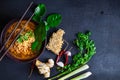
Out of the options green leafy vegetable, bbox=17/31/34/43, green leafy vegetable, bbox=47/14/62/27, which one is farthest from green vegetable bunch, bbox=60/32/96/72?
green leafy vegetable, bbox=17/31/34/43

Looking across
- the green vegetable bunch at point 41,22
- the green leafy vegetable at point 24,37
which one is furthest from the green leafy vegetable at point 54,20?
the green leafy vegetable at point 24,37

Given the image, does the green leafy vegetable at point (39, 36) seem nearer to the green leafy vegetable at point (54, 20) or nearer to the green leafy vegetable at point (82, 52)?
the green leafy vegetable at point (54, 20)

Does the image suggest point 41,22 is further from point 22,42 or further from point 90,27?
point 90,27

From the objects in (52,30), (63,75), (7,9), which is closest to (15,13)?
(7,9)

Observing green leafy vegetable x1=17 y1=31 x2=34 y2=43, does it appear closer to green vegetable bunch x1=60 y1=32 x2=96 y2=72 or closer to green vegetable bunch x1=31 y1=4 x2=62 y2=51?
green vegetable bunch x1=31 y1=4 x2=62 y2=51

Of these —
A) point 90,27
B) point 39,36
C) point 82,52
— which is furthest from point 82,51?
point 39,36

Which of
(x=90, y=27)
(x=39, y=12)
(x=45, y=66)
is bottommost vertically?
(x=45, y=66)
